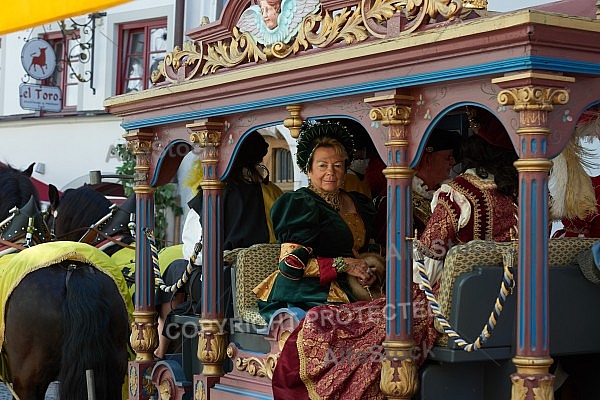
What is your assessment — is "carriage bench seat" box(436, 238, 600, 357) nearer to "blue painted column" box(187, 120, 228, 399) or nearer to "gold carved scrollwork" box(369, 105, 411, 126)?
"gold carved scrollwork" box(369, 105, 411, 126)

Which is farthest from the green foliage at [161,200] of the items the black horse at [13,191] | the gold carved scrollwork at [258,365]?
the gold carved scrollwork at [258,365]

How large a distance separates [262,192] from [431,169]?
127cm

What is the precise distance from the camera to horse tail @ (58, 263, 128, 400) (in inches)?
245

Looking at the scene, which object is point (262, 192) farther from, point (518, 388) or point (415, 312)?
point (518, 388)

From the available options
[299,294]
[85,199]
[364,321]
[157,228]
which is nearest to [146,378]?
[299,294]

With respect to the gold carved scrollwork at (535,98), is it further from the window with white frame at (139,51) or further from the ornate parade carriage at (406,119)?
the window with white frame at (139,51)

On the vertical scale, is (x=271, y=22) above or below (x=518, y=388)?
above

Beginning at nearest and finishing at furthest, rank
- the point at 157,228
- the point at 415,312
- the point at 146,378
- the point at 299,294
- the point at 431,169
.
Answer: the point at 415,312
the point at 299,294
the point at 431,169
the point at 146,378
the point at 157,228

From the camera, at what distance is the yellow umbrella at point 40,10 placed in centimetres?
286

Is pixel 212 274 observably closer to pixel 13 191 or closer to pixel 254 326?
A: pixel 254 326

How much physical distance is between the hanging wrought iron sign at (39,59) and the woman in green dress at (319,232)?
37.7ft

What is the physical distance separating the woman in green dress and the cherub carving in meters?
0.56

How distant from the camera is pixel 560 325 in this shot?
4.48 metres

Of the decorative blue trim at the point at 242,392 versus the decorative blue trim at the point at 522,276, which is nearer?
the decorative blue trim at the point at 522,276
